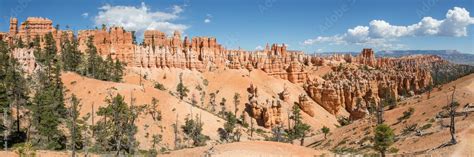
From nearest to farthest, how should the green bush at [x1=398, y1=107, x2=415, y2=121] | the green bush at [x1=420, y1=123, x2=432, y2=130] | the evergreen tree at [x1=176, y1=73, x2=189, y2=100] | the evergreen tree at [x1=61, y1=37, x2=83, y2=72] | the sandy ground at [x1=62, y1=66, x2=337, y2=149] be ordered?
the green bush at [x1=420, y1=123, x2=432, y2=130] < the green bush at [x1=398, y1=107, x2=415, y2=121] < the sandy ground at [x1=62, y1=66, x2=337, y2=149] < the evergreen tree at [x1=61, y1=37, x2=83, y2=72] < the evergreen tree at [x1=176, y1=73, x2=189, y2=100]

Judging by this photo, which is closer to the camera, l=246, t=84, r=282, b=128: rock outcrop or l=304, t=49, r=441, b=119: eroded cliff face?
l=246, t=84, r=282, b=128: rock outcrop

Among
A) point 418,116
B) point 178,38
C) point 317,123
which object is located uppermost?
point 178,38

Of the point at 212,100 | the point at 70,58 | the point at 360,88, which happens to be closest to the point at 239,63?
the point at 212,100

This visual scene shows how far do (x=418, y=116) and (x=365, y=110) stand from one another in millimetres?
37251

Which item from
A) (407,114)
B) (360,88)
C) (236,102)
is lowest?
(236,102)

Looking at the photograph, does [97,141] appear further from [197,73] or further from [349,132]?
[197,73]

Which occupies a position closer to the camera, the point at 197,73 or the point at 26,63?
the point at 26,63

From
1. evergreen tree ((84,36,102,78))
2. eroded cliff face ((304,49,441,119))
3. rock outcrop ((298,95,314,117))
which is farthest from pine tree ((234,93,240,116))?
evergreen tree ((84,36,102,78))

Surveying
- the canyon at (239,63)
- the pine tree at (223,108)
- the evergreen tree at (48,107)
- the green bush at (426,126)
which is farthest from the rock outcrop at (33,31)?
the green bush at (426,126)

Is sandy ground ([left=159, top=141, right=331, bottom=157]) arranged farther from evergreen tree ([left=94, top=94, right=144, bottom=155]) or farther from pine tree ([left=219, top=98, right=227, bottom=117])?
pine tree ([left=219, top=98, right=227, bottom=117])

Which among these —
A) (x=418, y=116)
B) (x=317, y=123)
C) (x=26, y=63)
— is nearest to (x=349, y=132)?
(x=418, y=116)

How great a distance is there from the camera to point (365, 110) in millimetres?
107125

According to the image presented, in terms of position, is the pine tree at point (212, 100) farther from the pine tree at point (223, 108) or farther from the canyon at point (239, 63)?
the canyon at point (239, 63)

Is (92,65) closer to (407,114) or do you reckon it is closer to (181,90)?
(181,90)
